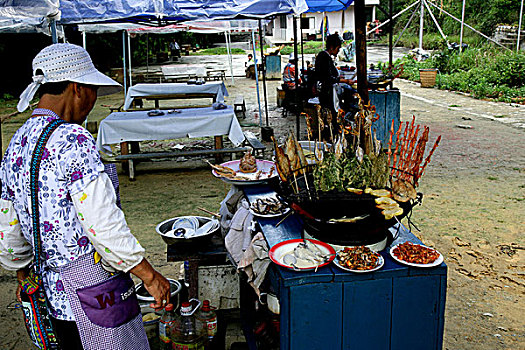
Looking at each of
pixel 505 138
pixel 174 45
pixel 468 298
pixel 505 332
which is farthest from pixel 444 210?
pixel 174 45

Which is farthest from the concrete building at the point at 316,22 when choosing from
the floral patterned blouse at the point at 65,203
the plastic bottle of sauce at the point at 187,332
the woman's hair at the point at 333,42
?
the floral patterned blouse at the point at 65,203

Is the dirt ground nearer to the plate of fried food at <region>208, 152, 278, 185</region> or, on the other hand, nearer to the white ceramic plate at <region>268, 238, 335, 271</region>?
the plate of fried food at <region>208, 152, 278, 185</region>

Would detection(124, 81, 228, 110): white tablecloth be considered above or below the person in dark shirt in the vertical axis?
below

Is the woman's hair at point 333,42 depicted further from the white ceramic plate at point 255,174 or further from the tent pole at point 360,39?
the tent pole at point 360,39

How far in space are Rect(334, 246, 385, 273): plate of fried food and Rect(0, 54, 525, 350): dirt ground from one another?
1.47m

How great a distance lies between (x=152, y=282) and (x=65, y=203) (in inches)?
20.1

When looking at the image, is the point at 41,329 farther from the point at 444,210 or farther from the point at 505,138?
the point at 505,138

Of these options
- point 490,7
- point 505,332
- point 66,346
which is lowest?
point 505,332

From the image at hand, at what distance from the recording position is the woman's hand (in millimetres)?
2074

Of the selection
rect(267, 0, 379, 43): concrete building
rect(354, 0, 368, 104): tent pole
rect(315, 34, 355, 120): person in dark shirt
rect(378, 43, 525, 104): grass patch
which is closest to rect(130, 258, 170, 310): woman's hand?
rect(354, 0, 368, 104): tent pole

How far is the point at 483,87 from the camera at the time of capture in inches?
557

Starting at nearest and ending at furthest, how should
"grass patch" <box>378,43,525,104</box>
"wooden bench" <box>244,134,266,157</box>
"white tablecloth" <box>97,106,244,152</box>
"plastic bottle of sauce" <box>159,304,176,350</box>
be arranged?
"plastic bottle of sauce" <box>159,304,176,350</box>
"white tablecloth" <box>97,106,244,152</box>
"wooden bench" <box>244,134,266,157</box>
"grass patch" <box>378,43,525,104</box>

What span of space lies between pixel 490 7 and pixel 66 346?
102 feet

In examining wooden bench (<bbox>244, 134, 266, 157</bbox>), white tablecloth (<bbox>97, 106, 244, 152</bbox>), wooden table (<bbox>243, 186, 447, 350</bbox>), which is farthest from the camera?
wooden bench (<bbox>244, 134, 266, 157</bbox>)
